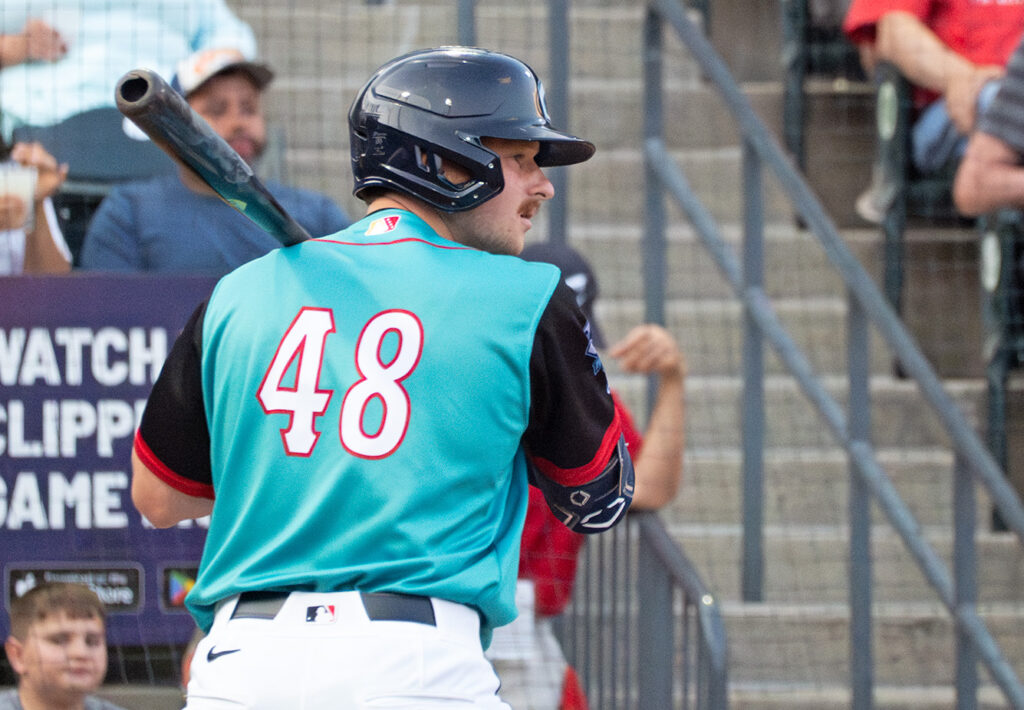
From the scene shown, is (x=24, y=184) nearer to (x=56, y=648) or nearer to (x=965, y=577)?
(x=56, y=648)

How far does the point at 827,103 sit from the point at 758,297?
1993 millimetres

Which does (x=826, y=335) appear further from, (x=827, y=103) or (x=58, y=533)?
(x=58, y=533)

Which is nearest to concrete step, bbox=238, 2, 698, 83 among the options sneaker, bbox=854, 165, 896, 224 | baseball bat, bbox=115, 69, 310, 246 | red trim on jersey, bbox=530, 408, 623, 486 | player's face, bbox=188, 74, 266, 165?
player's face, bbox=188, 74, 266, 165

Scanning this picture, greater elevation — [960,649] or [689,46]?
[689,46]

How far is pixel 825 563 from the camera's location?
523 centimetres

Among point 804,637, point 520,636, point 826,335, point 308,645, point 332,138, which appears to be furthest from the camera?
point 826,335

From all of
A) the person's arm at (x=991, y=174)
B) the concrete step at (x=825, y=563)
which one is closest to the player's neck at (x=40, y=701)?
the concrete step at (x=825, y=563)

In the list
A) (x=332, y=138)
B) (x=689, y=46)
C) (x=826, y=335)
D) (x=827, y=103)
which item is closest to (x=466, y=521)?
(x=332, y=138)

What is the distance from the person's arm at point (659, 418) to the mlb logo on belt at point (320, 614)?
1.77 m

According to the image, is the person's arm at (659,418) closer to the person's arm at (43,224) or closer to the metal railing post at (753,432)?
the metal railing post at (753,432)

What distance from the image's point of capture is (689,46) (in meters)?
4.58

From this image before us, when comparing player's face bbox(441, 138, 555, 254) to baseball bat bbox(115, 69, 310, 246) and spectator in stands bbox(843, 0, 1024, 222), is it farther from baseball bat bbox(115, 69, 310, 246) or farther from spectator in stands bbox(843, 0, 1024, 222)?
spectator in stands bbox(843, 0, 1024, 222)

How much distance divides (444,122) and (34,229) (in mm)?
2115

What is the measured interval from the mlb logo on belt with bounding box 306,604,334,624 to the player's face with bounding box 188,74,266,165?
2.40m
